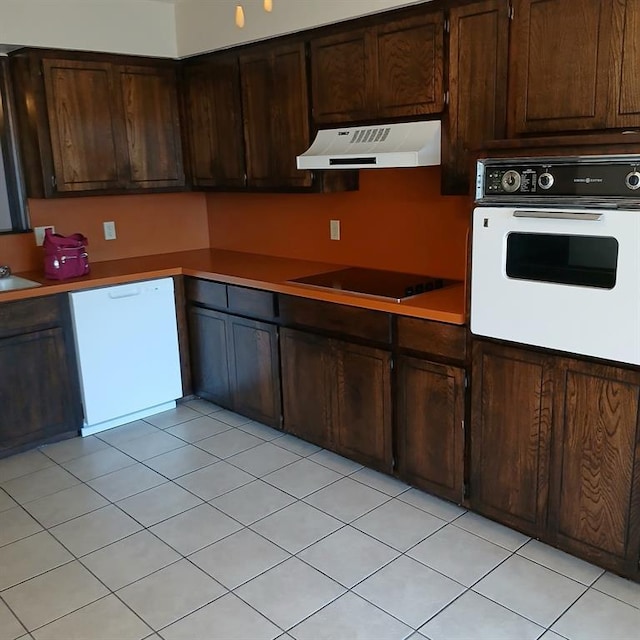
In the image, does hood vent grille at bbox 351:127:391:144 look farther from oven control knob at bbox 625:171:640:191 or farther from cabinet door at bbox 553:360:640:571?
cabinet door at bbox 553:360:640:571

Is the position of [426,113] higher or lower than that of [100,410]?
higher

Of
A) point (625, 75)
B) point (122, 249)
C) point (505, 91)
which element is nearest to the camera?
point (625, 75)

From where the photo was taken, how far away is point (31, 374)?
3473mm

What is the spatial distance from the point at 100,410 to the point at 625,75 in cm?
306

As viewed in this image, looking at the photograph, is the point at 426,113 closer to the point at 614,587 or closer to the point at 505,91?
the point at 505,91

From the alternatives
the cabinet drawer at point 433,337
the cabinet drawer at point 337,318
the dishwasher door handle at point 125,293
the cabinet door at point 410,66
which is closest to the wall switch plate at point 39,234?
the dishwasher door handle at point 125,293

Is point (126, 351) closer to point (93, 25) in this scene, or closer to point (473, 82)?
point (93, 25)

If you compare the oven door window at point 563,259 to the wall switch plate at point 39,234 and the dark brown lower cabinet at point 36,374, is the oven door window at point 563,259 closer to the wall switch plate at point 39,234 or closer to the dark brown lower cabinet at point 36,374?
the dark brown lower cabinet at point 36,374

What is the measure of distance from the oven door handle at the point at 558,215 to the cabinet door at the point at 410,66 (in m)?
0.77

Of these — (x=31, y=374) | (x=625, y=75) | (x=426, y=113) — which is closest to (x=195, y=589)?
(x=31, y=374)

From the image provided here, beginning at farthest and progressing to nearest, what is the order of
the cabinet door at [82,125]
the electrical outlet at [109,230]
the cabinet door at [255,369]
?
the electrical outlet at [109,230]
the cabinet door at [82,125]
the cabinet door at [255,369]

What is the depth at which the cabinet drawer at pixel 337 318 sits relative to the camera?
293 centimetres

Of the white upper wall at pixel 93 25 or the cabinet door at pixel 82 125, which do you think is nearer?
the white upper wall at pixel 93 25

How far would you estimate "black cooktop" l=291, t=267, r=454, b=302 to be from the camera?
3.06 meters
